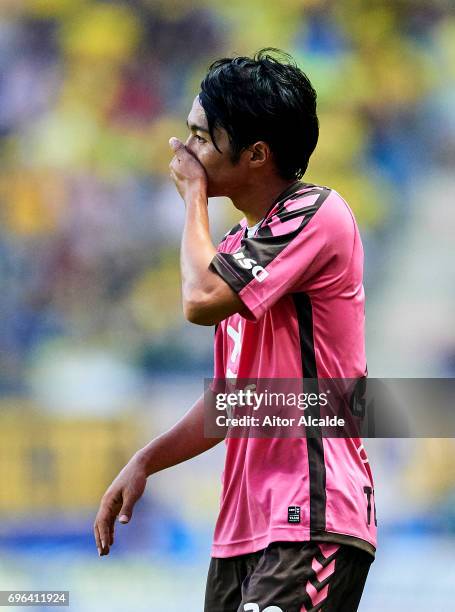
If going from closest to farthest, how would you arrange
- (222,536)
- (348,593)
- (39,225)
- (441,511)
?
(348,593) < (222,536) < (441,511) < (39,225)

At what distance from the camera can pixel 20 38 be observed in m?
5.66

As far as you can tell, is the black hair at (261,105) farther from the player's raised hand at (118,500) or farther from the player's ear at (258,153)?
the player's raised hand at (118,500)

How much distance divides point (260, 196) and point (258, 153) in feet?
0.34

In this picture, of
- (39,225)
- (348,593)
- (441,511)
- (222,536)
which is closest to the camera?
(348,593)

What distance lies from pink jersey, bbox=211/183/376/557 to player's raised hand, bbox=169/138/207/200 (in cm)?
19

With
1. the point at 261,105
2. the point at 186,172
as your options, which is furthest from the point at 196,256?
the point at 261,105

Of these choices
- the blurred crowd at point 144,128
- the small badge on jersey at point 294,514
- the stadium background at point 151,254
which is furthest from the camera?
the blurred crowd at point 144,128

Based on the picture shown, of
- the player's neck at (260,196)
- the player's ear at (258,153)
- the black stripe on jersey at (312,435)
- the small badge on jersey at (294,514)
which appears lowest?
the small badge on jersey at (294,514)

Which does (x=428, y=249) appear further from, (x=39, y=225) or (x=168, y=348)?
(x=39, y=225)

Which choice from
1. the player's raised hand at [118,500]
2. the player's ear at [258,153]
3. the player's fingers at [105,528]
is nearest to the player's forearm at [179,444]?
the player's raised hand at [118,500]

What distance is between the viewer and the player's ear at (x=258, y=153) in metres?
2.42

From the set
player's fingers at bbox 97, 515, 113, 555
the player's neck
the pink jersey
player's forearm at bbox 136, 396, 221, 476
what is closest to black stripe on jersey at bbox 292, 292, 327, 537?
the pink jersey

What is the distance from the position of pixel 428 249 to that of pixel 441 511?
137 centimetres

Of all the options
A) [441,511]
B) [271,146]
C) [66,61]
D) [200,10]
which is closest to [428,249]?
[441,511]
